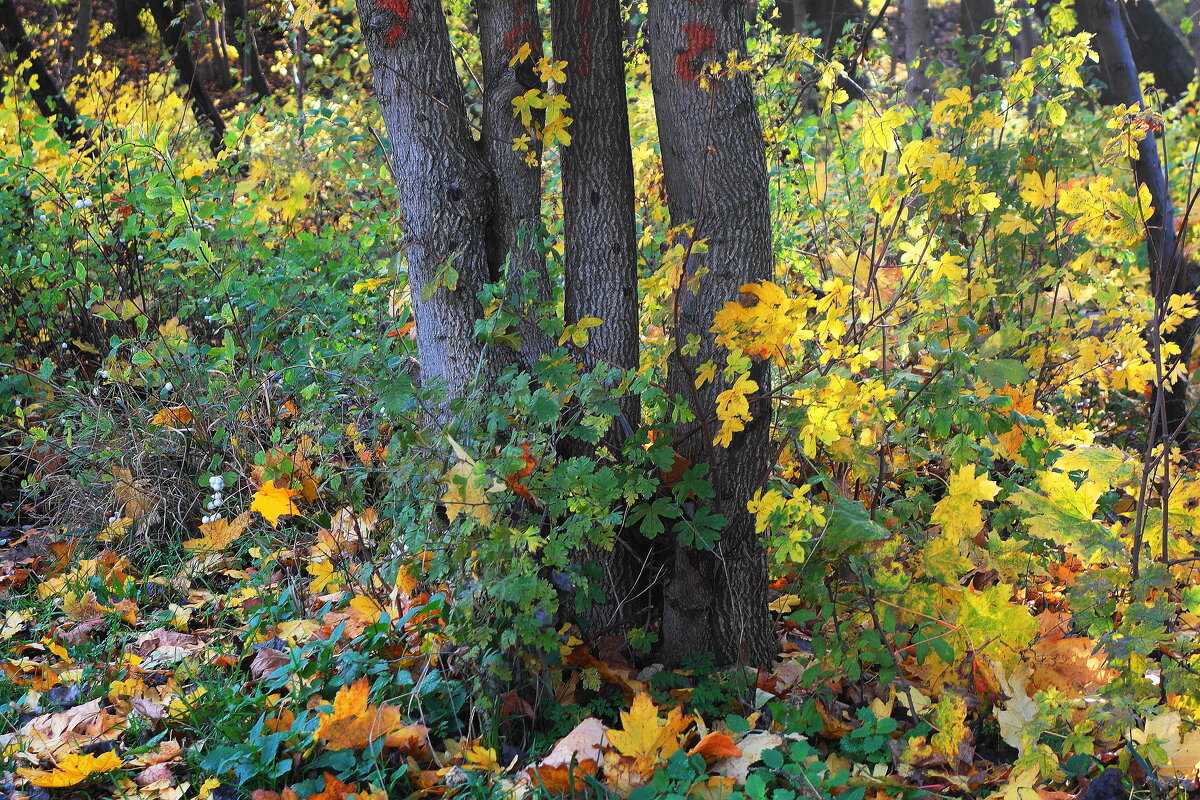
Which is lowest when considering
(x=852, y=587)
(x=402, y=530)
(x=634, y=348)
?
(x=852, y=587)

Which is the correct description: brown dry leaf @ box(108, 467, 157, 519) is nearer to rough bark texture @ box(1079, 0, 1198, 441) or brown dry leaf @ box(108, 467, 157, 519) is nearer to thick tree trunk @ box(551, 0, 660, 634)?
thick tree trunk @ box(551, 0, 660, 634)

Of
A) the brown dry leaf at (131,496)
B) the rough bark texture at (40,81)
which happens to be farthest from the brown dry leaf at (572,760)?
the rough bark texture at (40,81)

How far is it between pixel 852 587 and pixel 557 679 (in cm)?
78

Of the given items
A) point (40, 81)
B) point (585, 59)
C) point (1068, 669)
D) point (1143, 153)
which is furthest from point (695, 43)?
point (40, 81)

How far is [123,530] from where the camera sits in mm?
3660

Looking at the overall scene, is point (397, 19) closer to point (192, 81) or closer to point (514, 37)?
point (514, 37)

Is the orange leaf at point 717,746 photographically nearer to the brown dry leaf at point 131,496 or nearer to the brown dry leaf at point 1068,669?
the brown dry leaf at point 1068,669

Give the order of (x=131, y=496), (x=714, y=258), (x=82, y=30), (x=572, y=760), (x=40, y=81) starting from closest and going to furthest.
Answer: (x=572, y=760)
(x=714, y=258)
(x=131, y=496)
(x=40, y=81)
(x=82, y=30)

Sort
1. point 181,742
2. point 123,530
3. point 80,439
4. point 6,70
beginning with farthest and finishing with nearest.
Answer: point 6,70, point 80,439, point 123,530, point 181,742

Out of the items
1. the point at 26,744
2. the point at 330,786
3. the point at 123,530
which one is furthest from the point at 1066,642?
the point at 123,530

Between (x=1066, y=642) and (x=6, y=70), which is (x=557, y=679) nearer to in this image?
(x=1066, y=642)

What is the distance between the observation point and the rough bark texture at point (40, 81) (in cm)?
611

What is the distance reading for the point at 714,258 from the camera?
253 centimetres

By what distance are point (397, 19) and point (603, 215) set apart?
0.79m
